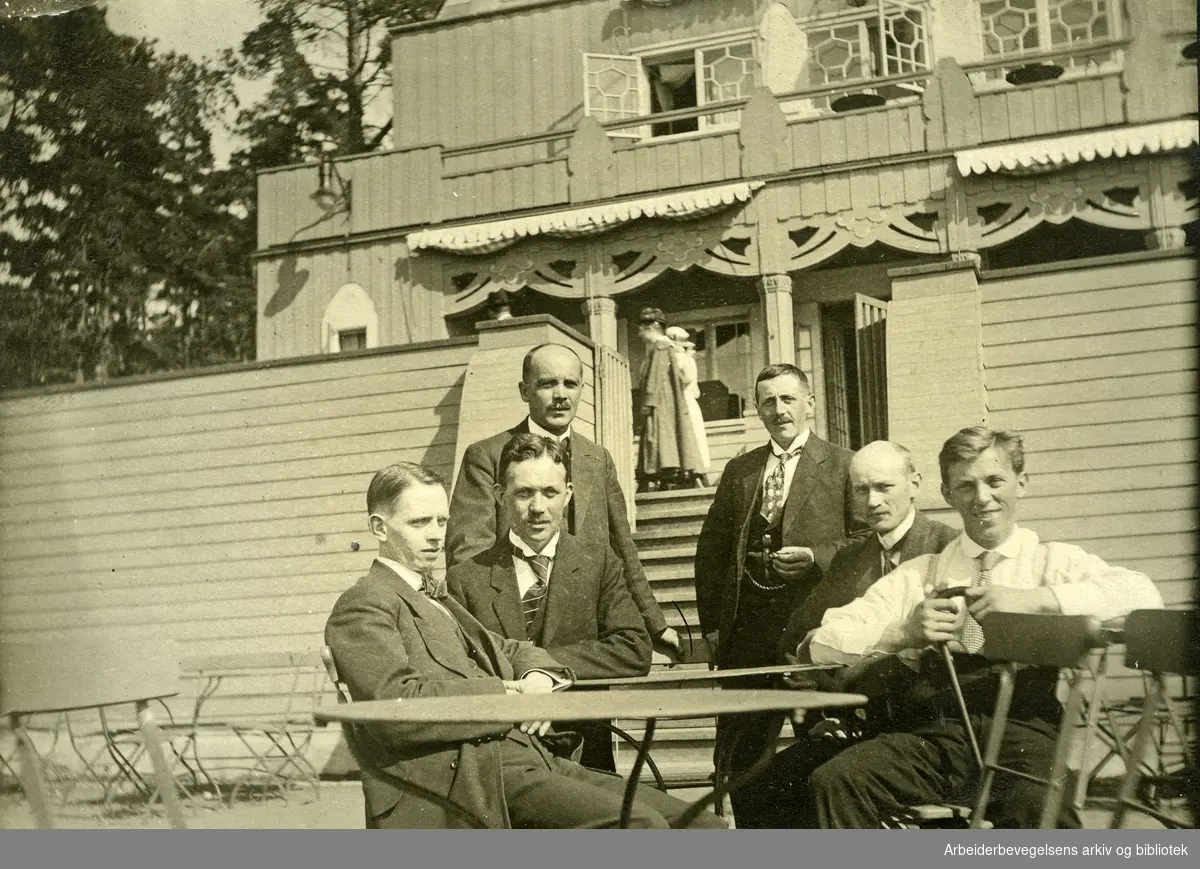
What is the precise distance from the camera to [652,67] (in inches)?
174

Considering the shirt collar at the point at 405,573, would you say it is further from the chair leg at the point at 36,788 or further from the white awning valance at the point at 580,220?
the white awning valance at the point at 580,220

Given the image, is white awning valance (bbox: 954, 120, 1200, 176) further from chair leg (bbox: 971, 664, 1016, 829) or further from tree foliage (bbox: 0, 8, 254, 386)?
tree foliage (bbox: 0, 8, 254, 386)

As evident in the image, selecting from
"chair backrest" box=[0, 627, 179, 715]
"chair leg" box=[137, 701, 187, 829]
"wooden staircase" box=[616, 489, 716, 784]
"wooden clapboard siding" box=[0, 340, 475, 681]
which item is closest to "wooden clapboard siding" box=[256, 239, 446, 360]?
"wooden clapboard siding" box=[0, 340, 475, 681]

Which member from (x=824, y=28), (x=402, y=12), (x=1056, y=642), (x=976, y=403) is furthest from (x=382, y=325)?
(x=1056, y=642)

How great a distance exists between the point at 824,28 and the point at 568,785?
2.66m

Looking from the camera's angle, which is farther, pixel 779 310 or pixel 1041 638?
pixel 779 310

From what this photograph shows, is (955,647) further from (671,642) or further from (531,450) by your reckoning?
(531,450)

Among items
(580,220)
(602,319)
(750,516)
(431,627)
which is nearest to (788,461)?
(750,516)

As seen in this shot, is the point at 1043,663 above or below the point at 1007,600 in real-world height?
below

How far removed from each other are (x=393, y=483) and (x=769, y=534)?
1.07 meters

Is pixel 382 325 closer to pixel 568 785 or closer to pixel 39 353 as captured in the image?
pixel 39 353

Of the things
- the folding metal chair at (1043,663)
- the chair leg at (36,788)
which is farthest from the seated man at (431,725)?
the chair leg at (36,788)

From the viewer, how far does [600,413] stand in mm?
4793

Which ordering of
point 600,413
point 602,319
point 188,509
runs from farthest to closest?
point 602,319
point 600,413
point 188,509
